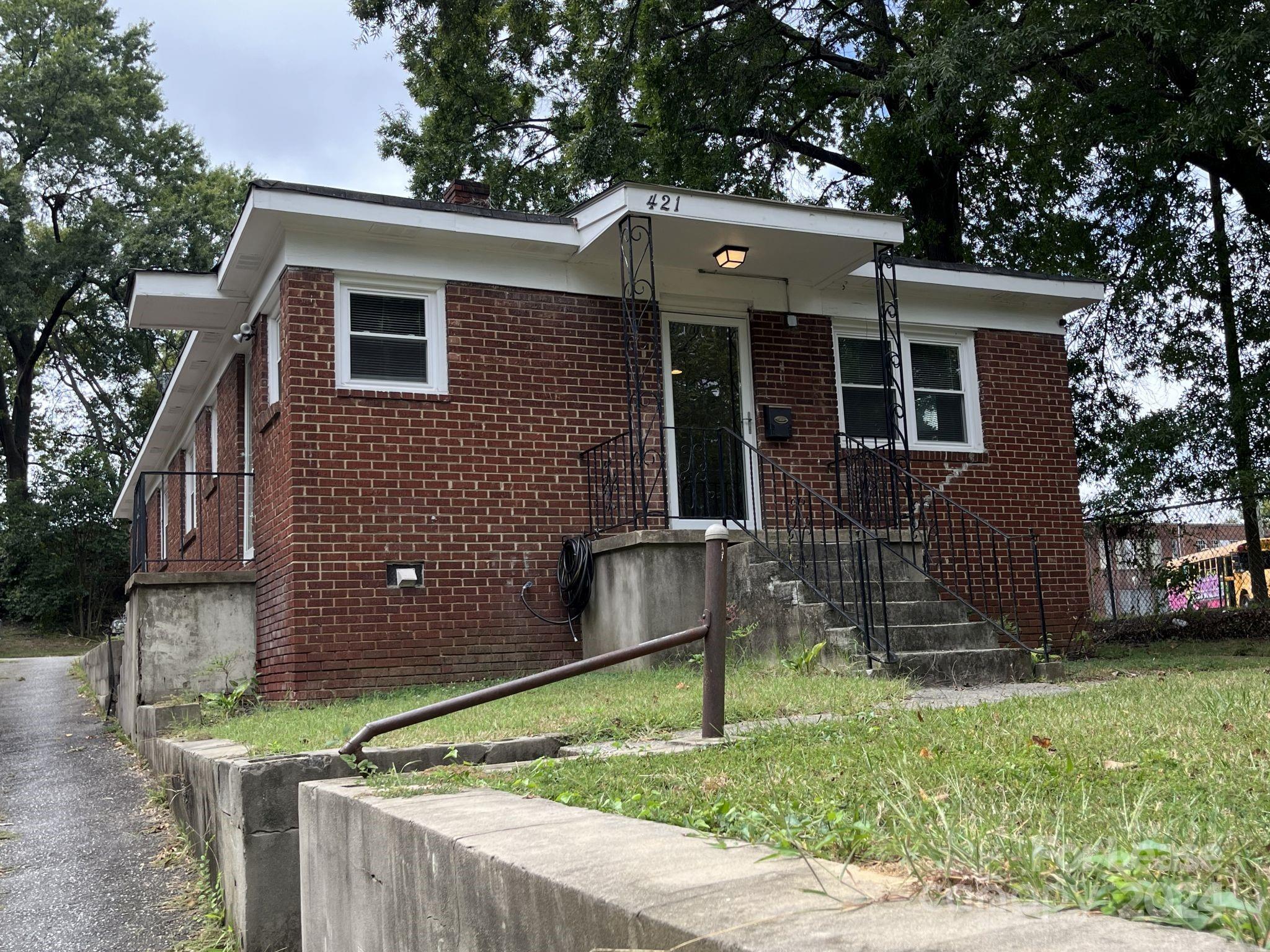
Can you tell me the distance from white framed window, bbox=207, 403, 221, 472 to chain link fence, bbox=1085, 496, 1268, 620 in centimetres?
1158

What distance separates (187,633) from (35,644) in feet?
77.6

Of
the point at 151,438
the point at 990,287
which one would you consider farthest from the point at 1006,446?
the point at 151,438

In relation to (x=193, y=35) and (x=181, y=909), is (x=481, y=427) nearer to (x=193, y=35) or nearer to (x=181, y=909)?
(x=181, y=909)

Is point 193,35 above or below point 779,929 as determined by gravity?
above

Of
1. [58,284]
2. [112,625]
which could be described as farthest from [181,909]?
[58,284]

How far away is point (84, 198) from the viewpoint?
103 feet

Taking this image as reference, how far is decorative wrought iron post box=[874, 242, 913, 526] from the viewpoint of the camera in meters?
10.5

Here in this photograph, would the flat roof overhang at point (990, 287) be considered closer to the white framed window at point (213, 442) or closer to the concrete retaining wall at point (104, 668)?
the white framed window at point (213, 442)

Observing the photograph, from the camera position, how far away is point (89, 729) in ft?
41.2

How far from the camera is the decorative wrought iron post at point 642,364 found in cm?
961

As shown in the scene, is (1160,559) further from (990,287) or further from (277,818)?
(277,818)

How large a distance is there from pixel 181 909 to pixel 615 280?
6.64m

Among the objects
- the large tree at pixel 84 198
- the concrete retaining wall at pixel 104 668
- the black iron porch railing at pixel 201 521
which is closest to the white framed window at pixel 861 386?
the black iron porch railing at pixel 201 521

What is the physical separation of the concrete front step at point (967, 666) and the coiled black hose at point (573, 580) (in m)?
2.91
